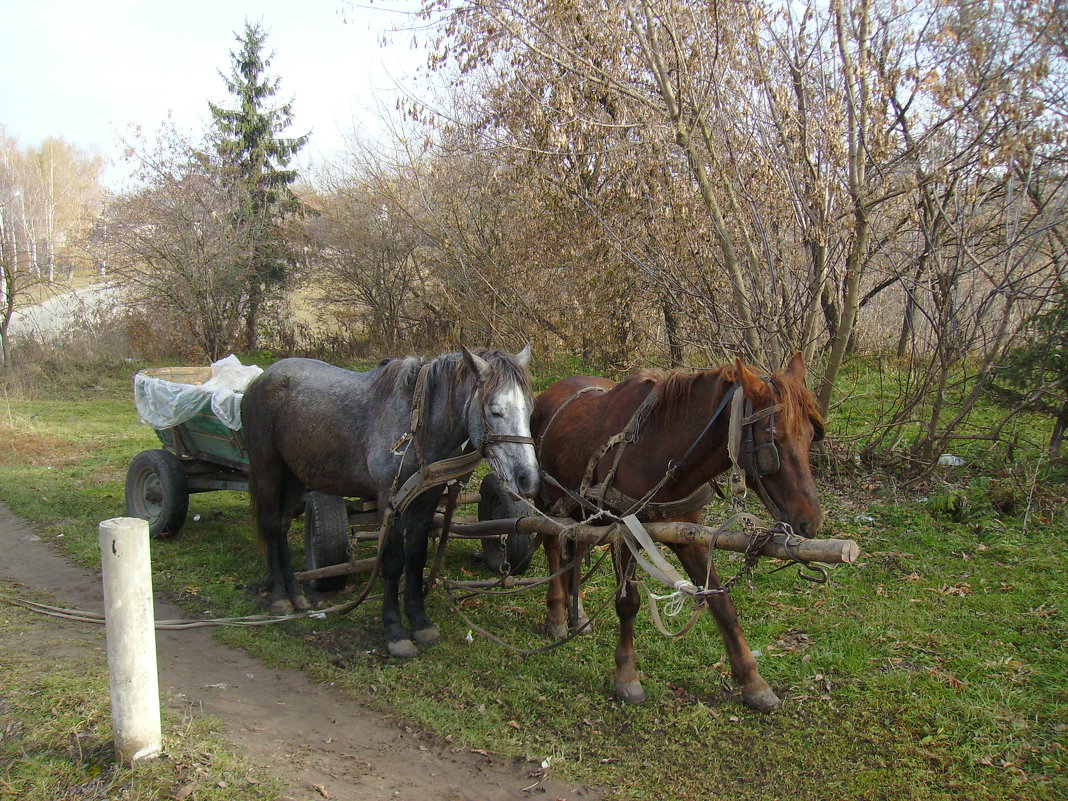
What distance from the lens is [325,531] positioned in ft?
18.6

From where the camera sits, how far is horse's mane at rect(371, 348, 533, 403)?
14.1 feet

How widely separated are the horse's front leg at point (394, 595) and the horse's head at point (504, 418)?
929 millimetres

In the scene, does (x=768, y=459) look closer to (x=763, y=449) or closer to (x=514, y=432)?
(x=763, y=449)

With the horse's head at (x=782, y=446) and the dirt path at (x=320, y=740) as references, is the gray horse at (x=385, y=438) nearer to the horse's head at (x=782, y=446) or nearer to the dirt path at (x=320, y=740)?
the dirt path at (x=320, y=740)

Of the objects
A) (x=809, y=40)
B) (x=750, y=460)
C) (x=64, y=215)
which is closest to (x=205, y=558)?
(x=750, y=460)

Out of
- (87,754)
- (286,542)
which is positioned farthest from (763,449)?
(286,542)

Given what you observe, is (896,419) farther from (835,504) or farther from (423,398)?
(423,398)

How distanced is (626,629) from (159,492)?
204 inches

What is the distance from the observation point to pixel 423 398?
4.64 meters

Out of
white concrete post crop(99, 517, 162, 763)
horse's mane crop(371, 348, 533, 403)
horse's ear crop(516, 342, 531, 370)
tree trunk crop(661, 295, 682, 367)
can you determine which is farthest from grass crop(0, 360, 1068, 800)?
tree trunk crop(661, 295, 682, 367)

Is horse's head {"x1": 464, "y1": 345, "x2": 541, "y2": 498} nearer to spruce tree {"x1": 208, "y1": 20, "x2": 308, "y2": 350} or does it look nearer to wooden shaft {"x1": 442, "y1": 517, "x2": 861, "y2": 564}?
wooden shaft {"x1": 442, "y1": 517, "x2": 861, "y2": 564}

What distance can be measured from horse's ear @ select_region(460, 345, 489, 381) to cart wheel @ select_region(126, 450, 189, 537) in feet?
13.5

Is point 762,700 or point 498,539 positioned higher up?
point 498,539

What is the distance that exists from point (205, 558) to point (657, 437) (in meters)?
4.79
